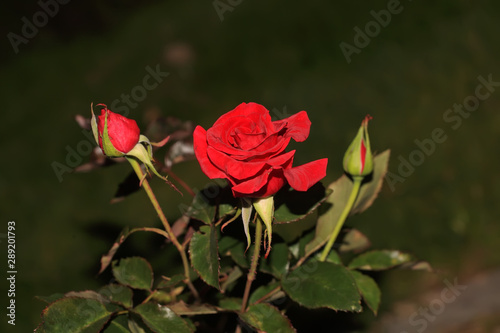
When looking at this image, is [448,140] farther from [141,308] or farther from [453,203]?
[141,308]

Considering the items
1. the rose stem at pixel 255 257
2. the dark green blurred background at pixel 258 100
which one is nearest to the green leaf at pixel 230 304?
the rose stem at pixel 255 257

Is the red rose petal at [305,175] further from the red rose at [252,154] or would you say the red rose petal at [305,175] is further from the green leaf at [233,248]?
the green leaf at [233,248]

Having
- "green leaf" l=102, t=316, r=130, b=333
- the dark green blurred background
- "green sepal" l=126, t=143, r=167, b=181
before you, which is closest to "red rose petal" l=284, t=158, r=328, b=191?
"green sepal" l=126, t=143, r=167, b=181

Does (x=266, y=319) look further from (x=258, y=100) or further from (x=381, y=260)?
(x=258, y=100)

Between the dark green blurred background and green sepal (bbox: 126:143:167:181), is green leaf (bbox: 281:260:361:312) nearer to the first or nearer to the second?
green sepal (bbox: 126:143:167:181)

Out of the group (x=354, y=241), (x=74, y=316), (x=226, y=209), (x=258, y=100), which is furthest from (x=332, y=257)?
(x=258, y=100)

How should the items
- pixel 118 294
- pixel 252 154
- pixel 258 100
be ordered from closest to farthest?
pixel 252 154 < pixel 118 294 < pixel 258 100
